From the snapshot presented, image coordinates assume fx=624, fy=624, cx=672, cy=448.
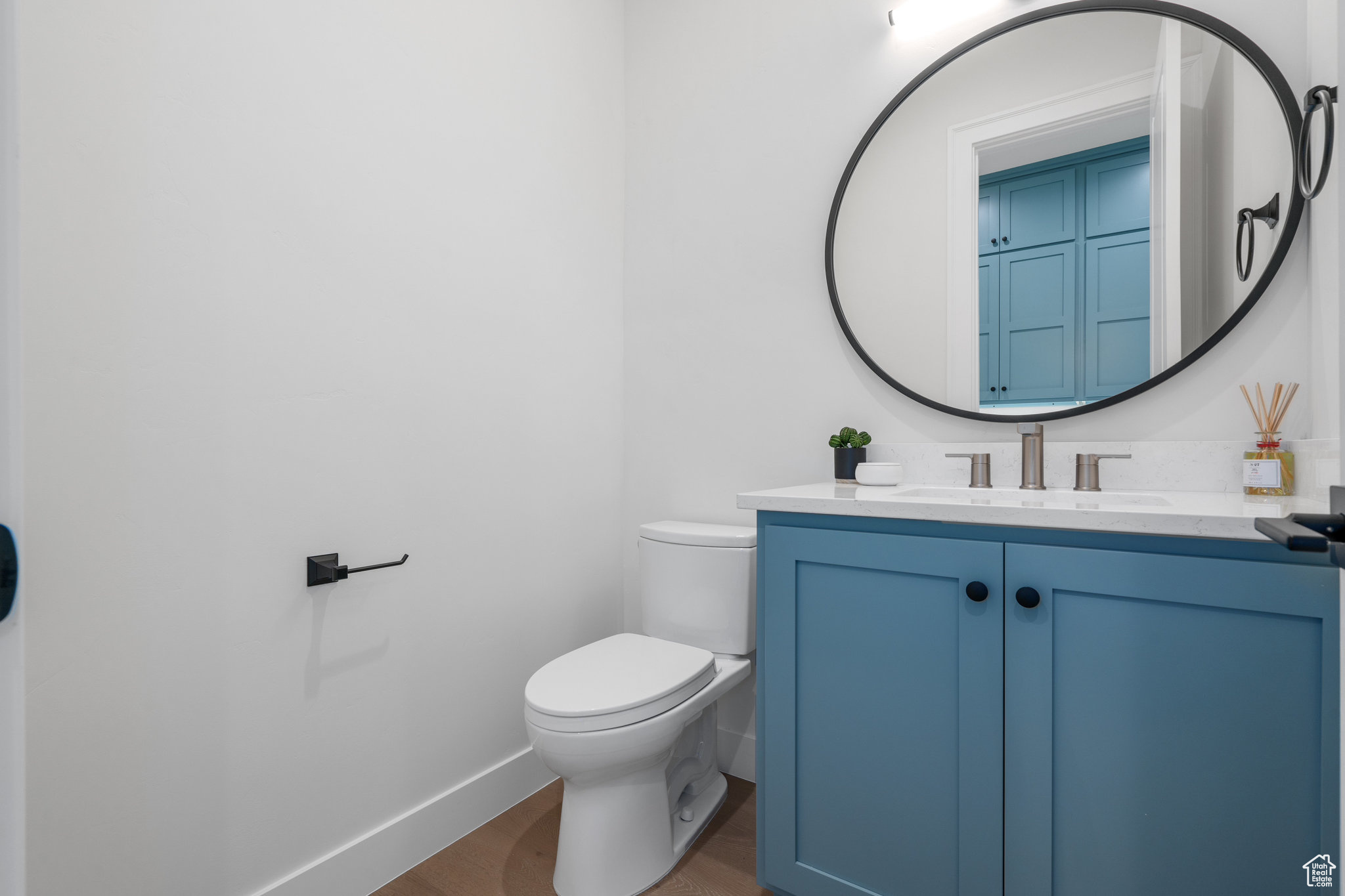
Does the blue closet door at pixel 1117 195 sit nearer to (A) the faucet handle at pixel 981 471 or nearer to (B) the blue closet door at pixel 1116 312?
(B) the blue closet door at pixel 1116 312

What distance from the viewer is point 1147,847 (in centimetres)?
96

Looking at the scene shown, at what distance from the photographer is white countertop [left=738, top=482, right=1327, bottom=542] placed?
0.93m

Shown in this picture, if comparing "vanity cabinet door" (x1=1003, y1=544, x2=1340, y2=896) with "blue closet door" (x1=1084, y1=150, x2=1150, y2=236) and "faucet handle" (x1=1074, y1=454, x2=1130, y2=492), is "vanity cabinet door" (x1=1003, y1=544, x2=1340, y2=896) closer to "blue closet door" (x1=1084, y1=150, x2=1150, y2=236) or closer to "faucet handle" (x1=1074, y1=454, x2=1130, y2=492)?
"faucet handle" (x1=1074, y1=454, x2=1130, y2=492)

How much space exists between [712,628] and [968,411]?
873 mm

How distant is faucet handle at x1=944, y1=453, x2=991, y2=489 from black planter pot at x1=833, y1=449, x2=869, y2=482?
0.88ft

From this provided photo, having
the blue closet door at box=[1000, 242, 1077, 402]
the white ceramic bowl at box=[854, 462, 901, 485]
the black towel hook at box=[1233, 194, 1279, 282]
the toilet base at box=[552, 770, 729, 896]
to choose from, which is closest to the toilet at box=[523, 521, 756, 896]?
the toilet base at box=[552, 770, 729, 896]

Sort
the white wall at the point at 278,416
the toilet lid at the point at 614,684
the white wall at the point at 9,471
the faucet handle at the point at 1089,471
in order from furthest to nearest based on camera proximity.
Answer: the faucet handle at the point at 1089,471 → the toilet lid at the point at 614,684 → the white wall at the point at 278,416 → the white wall at the point at 9,471

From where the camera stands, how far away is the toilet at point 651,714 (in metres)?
1.29

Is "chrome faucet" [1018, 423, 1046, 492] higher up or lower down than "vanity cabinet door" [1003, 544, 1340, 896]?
higher up

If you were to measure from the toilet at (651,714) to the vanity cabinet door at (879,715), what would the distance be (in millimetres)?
250

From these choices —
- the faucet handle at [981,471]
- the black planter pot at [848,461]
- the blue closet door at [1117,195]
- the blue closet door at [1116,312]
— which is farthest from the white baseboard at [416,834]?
the blue closet door at [1117,195]

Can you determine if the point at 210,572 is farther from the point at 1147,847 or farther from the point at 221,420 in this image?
the point at 1147,847

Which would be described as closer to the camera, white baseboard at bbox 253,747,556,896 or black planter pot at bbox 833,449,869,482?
white baseboard at bbox 253,747,556,896

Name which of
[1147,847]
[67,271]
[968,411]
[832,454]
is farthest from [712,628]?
[67,271]
